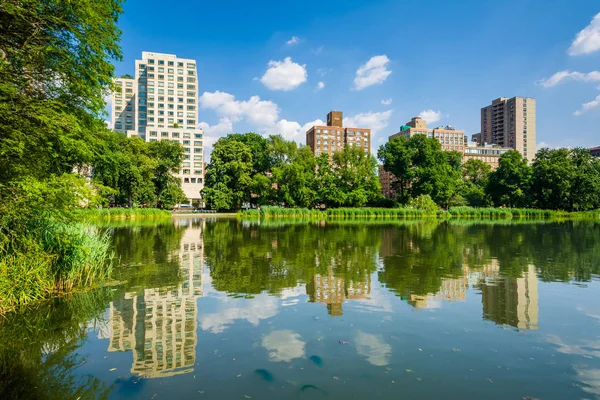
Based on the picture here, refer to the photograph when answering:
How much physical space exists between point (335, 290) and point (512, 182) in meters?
87.9

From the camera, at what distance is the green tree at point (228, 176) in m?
75.2

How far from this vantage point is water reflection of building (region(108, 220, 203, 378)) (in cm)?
676

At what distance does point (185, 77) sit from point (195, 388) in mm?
155165

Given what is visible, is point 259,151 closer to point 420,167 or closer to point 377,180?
point 377,180

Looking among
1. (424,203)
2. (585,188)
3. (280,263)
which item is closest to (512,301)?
(280,263)

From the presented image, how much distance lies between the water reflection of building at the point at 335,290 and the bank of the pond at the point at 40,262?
23.2 feet

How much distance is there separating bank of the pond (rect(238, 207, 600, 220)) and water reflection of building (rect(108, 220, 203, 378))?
180 ft

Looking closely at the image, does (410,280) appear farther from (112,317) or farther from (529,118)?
(529,118)

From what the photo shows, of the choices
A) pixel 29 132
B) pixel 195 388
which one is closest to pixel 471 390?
pixel 195 388

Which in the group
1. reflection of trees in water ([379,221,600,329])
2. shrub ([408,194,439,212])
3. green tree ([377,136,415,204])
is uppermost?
green tree ([377,136,415,204])

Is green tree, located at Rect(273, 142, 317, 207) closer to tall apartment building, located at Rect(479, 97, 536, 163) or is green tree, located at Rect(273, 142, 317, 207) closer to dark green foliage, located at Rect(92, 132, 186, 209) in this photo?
dark green foliage, located at Rect(92, 132, 186, 209)

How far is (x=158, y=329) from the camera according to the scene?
27.6 ft

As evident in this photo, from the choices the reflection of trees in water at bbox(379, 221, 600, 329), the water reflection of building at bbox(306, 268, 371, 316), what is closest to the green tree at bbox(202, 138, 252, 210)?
the reflection of trees in water at bbox(379, 221, 600, 329)

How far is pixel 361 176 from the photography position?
257ft
